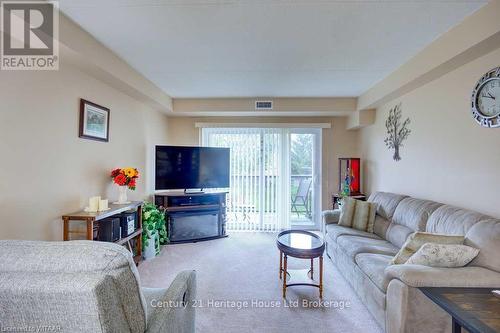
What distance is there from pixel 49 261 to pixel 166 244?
10.9ft

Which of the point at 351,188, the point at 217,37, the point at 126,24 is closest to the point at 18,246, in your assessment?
the point at 126,24

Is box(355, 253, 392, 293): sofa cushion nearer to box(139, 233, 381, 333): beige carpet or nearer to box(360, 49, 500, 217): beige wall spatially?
box(139, 233, 381, 333): beige carpet

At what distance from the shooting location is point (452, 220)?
83.7 inches

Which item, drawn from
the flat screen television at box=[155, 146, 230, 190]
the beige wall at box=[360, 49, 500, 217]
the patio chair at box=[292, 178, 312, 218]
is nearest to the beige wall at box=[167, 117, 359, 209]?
the patio chair at box=[292, 178, 312, 218]

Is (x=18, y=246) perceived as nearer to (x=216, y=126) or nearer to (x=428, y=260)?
(x=428, y=260)

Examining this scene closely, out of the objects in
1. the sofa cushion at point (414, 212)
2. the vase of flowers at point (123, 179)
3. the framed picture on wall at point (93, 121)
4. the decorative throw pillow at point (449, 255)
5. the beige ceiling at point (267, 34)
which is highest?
the beige ceiling at point (267, 34)

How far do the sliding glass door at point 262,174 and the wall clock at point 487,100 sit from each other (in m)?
2.87

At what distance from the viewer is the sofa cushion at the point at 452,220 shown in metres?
1.97

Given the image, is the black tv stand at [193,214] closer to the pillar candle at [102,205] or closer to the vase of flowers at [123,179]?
the vase of flowers at [123,179]

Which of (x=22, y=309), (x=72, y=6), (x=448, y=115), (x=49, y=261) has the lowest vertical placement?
(x=22, y=309)

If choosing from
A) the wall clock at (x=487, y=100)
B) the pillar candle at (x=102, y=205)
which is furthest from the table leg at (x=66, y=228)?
the wall clock at (x=487, y=100)

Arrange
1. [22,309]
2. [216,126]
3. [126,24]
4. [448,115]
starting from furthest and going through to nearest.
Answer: [216,126] → [448,115] → [126,24] → [22,309]

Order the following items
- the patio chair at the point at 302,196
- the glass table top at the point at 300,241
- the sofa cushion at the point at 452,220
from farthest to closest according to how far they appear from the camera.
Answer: the patio chair at the point at 302,196 → the glass table top at the point at 300,241 → the sofa cushion at the point at 452,220

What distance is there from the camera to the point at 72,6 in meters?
1.82
